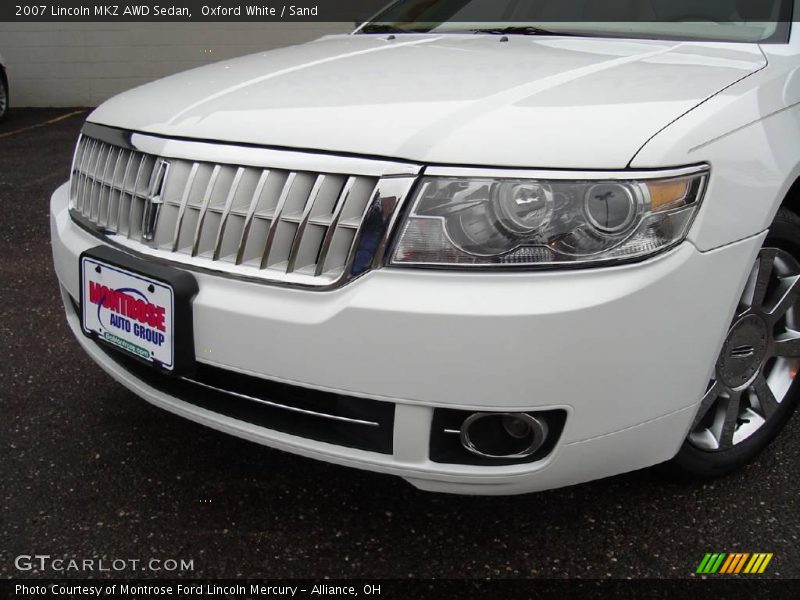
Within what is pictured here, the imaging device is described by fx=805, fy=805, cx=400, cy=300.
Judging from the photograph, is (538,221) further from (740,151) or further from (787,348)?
(787,348)

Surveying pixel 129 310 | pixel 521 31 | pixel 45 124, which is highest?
pixel 521 31

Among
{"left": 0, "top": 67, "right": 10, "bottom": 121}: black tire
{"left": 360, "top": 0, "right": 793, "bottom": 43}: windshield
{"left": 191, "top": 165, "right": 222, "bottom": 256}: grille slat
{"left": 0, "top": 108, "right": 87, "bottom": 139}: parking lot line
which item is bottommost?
{"left": 0, "top": 108, "right": 87, "bottom": 139}: parking lot line

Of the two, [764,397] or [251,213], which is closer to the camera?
[251,213]

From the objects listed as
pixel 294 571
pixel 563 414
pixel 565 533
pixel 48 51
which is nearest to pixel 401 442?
pixel 563 414

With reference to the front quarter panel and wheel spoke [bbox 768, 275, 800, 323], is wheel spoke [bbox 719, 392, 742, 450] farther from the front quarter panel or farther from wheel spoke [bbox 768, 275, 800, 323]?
the front quarter panel

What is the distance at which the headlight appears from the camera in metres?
1.59

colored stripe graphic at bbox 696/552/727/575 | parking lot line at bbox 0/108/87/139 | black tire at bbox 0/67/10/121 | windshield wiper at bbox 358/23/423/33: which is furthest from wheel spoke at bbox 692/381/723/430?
black tire at bbox 0/67/10/121

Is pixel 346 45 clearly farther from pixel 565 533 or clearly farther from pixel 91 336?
pixel 565 533

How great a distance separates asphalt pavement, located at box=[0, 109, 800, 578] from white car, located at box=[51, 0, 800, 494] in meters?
0.28

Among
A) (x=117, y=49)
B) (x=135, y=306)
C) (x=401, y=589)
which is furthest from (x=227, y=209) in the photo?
(x=117, y=49)

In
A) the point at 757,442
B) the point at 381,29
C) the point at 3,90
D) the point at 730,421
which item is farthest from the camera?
the point at 3,90

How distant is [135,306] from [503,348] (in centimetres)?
86

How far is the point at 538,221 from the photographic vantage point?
160 centimetres

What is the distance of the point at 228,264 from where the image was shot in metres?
1.75
